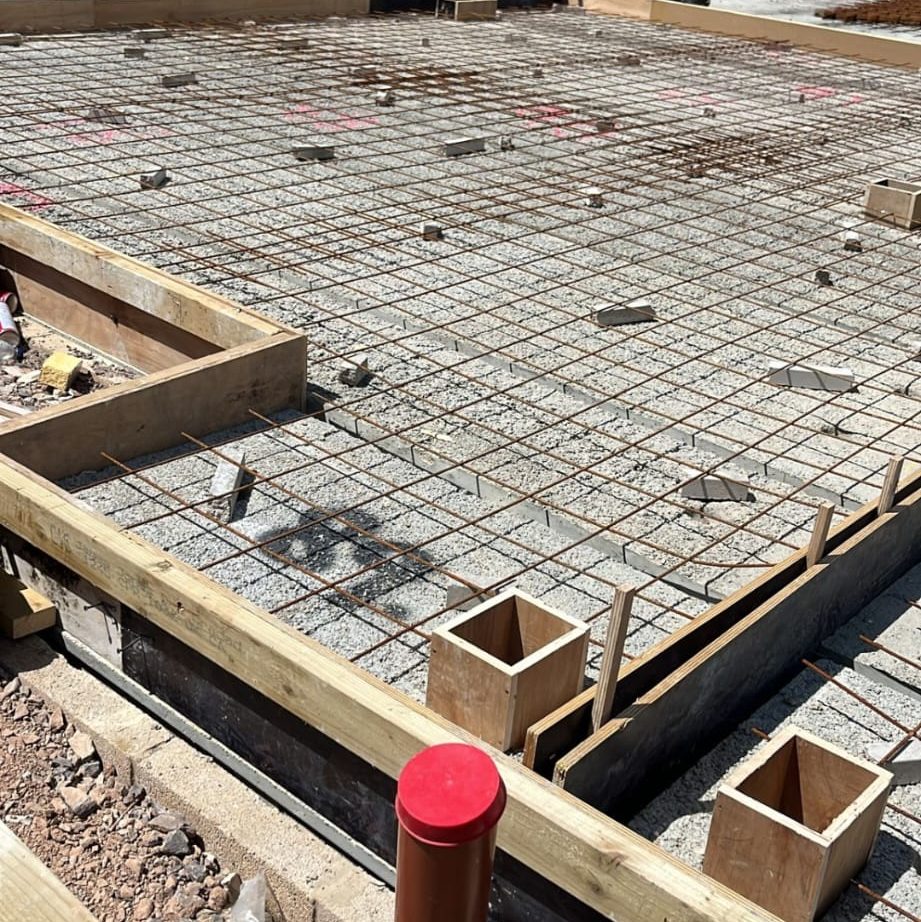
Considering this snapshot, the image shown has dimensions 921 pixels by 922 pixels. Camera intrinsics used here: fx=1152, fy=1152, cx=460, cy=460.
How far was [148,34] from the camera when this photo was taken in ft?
39.2

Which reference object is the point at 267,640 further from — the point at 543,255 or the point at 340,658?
the point at 543,255

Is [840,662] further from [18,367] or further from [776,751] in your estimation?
[18,367]

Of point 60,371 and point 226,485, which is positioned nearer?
point 226,485

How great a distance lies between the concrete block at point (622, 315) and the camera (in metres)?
5.80

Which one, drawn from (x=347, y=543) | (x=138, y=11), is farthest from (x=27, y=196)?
(x=138, y=11)

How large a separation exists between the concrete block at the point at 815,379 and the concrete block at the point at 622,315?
819 millimetres

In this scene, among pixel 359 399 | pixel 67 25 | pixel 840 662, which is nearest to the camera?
pixel 840 662

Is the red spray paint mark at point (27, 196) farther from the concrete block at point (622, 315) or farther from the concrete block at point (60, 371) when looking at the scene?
the concrete block at point (622, 315)

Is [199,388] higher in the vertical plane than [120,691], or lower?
higher

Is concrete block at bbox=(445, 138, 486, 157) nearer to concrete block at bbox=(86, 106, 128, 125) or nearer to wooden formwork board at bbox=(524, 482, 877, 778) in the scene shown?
concrete block at bbox=(86, 106, 128, 125)

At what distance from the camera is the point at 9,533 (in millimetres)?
3598

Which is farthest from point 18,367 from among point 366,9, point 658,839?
point 366,9

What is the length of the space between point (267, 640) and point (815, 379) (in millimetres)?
3334

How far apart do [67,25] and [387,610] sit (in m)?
10.5
